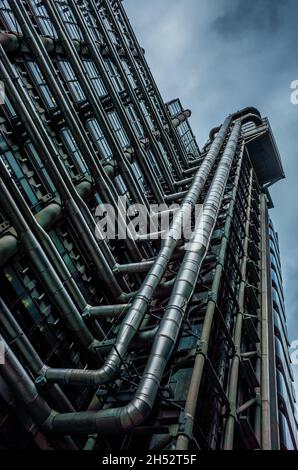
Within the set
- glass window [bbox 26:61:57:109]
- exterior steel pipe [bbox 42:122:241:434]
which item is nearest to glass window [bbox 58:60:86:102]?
glass window [bbox 26:61:57:109]

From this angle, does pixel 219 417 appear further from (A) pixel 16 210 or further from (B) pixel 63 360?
(A) pixel 16 210

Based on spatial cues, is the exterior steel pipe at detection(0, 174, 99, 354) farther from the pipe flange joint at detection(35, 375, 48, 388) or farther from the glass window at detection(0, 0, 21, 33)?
the glass window at detection(0, 0, 21, 33)

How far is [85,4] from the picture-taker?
3538cm

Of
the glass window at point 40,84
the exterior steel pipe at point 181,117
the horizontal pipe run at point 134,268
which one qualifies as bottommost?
the horizontal pipe run at point 134,268

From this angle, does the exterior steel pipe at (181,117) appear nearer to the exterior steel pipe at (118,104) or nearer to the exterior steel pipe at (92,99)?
the exterior steel pipe at (118,104)

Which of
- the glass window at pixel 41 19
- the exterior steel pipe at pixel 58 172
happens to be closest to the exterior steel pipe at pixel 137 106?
the glass window at pixel 41 19

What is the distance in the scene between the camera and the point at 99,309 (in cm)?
1680

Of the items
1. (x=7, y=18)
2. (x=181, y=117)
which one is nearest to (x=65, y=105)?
(x=7, y=18)

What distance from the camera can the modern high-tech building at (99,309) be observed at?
12.6 m

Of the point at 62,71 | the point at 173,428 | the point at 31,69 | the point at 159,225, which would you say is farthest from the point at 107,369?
the point at 62,71

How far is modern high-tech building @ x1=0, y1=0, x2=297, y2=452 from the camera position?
41.3ft

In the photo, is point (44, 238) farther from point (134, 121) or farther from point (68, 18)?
point (68, 18)

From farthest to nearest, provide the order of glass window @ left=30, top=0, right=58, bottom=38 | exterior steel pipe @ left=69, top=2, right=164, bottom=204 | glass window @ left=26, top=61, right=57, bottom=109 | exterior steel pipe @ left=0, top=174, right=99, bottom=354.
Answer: exterior steel pipe @ left=69, top=2, right=164, bottom=204, glass window @ left=30, top=0, right=58, bottom=38, glass window @ left=26, top=61, right=57, bottom=109, exterior steel pipe @ left=0, top=174, right=99, bottom=354

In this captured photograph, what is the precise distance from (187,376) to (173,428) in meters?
3.24
